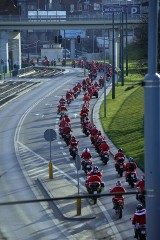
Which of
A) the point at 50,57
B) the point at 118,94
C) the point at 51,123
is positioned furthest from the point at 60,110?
the point at 50,57

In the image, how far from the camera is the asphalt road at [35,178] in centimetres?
1638

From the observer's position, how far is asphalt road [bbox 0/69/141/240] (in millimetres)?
16375

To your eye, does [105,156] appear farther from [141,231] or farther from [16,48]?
[16,48]

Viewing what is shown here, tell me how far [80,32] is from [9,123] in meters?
88.5

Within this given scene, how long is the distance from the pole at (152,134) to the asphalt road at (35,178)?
26.0 ft

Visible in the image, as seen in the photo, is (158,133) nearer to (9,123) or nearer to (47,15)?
(9,123)

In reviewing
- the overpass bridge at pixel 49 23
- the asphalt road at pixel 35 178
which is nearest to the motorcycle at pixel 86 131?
the asphalt road at pixel 35 178

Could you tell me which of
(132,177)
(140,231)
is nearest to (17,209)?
(132,177)

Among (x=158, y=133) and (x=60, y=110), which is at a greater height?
(x=158, y=133)

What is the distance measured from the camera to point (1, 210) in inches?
738

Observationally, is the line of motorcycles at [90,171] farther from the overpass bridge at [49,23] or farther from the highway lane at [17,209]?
the overpass bridge at [49,23]

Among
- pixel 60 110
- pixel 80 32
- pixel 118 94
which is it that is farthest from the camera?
pixel 80 32

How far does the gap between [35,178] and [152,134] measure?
19.0 metres

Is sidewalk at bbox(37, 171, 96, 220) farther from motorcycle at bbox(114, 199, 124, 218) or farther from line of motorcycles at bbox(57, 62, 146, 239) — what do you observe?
motorcycle at bbox(114, 199, 124, 218)
